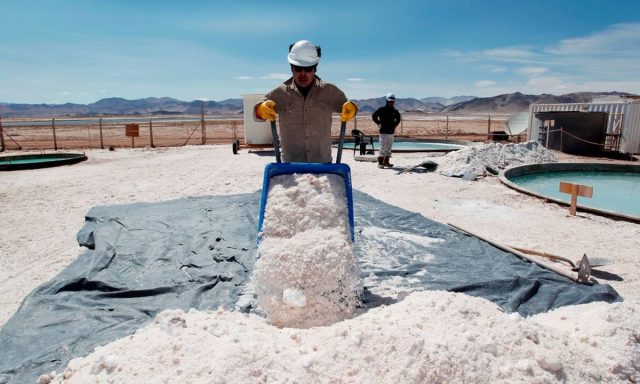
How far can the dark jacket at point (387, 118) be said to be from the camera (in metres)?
9.93

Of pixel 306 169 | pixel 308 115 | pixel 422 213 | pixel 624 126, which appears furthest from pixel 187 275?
pixel 624 126

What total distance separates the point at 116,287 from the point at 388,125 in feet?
25.4

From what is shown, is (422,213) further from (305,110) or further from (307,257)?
(307,257)

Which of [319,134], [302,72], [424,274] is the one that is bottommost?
[424,274]

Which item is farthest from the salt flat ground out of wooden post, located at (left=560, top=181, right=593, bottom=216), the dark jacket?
the dark jacket

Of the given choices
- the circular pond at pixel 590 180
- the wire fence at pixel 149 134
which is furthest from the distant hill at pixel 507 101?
the circular pond at pixel 590 180

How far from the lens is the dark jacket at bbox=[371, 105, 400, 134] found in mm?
9930

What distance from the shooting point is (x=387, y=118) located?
9961 mm

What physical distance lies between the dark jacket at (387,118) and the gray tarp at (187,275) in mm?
4907

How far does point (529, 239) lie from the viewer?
4859 millimetres

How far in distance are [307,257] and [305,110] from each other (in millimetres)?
1333

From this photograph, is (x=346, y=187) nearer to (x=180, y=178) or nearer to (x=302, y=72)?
(x=302, y=72)

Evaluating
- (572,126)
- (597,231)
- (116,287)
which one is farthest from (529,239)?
(572,126)

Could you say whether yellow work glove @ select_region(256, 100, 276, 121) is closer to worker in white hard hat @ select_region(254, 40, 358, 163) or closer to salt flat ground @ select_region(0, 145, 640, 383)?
worker in white hard hat @ select_region(254, 40, 358, 163)
